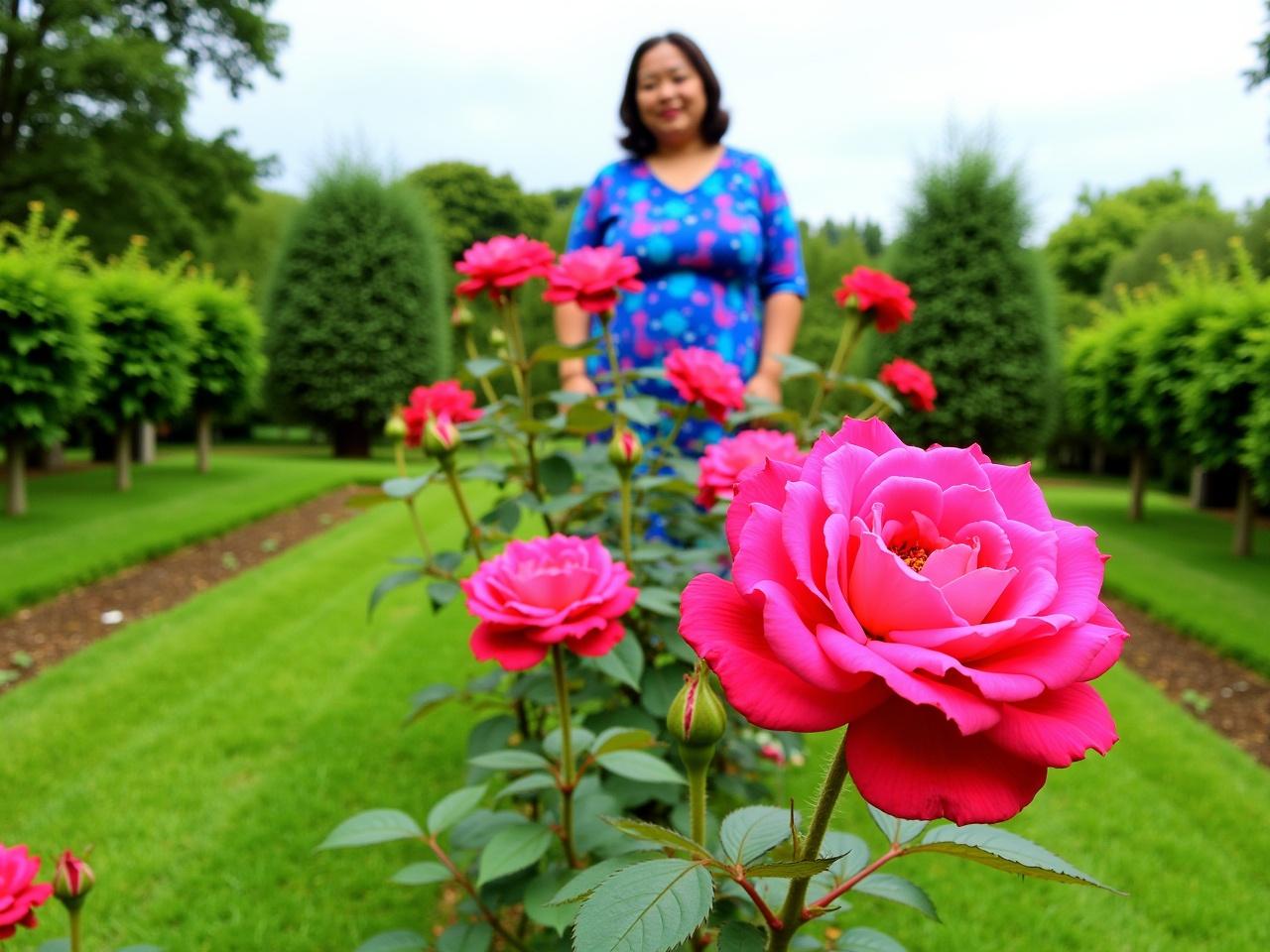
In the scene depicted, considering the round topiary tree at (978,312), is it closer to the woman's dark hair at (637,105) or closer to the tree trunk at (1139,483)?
the tree trunk at (1139,483)

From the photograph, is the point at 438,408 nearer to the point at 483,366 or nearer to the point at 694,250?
the point at 483,366

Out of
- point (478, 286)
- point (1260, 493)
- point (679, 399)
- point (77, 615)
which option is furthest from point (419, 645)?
point (1260, 493)

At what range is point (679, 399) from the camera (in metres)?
2.32

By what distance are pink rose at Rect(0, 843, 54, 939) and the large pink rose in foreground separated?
3.04 feet

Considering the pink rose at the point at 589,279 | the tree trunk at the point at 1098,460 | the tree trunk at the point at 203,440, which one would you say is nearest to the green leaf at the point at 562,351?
the pink rose at the point at 589,279

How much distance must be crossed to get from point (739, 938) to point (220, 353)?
10.2 meters

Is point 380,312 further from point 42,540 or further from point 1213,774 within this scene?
point 1213,774

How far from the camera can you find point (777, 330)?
2443 mm

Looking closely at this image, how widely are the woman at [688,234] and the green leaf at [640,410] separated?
556mm

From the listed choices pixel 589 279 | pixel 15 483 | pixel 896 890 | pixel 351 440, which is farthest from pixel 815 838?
pixel 351 440

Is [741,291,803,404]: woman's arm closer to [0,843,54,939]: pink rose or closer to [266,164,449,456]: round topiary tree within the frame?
[0,843,54,939]: pink rose

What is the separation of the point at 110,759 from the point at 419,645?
158 centimetres

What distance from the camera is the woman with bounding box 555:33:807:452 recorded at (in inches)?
89.4

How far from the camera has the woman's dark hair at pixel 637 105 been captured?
2258 millimetres
